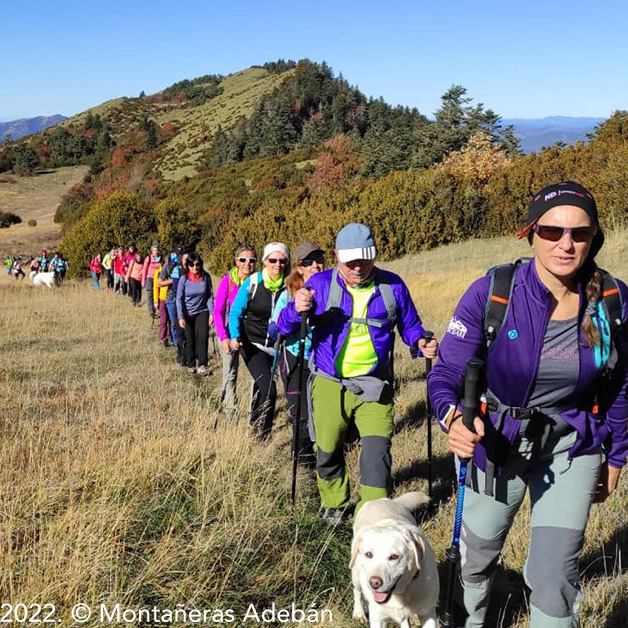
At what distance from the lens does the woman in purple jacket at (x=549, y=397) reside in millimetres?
2416

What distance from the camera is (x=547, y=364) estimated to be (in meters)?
2.44

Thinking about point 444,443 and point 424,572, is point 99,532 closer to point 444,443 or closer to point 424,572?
point 424,572

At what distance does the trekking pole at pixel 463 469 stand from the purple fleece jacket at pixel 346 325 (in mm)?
1463

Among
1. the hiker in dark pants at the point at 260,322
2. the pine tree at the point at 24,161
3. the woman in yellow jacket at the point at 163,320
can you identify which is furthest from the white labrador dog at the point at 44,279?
the pine tree at the point at 24,161

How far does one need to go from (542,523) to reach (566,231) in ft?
3.92

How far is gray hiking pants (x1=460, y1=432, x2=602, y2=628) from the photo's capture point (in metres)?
2.47

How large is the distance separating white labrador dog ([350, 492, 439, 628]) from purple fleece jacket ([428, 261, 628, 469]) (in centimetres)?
56

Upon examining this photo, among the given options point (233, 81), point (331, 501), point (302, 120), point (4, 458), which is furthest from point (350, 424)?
point (233, 81)

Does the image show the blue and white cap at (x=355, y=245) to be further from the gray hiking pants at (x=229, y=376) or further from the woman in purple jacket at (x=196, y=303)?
the woman in purple jacket at (x=196, y=303)

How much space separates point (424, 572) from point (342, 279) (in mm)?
1954

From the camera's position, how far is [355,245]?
3.95 meters

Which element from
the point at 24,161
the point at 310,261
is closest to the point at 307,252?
the point at 310,261

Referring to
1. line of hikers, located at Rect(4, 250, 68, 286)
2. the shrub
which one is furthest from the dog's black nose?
the shrub

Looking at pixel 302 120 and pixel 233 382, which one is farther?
pixel 302 120
